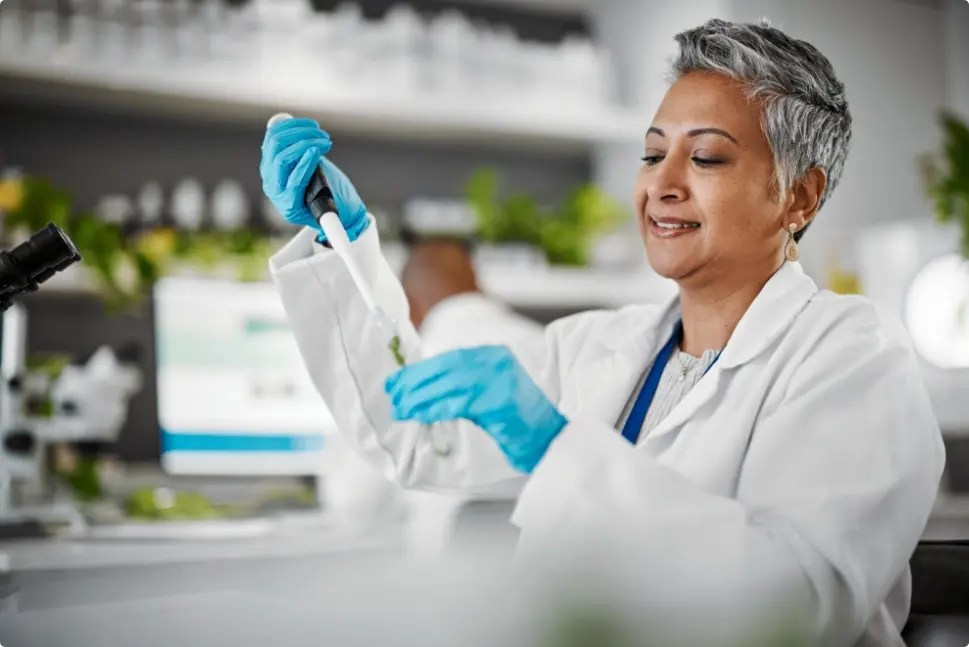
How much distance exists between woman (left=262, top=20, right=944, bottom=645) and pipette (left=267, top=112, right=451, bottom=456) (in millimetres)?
21

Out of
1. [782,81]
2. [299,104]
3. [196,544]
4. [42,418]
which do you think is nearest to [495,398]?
[782,81]

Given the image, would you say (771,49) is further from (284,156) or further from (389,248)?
(389,248)

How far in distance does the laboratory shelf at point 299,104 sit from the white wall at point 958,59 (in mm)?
1003

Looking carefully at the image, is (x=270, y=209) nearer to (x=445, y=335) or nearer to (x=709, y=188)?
(x=445, y=335)

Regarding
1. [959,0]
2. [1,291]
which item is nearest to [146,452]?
[1,291]

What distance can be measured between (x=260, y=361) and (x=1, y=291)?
1742 millimetres

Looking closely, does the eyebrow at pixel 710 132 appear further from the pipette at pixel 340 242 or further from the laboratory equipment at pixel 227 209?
the laboratory equipment at pixel 227 209

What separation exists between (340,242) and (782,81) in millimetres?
508

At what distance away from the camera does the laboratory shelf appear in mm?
2379

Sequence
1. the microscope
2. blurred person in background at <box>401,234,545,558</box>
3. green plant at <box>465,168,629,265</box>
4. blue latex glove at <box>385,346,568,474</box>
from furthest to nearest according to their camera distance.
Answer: green plant at <box>465,168,629,265</box>
the microscope
blurred person in background at <box>401,234,545,558</box>
blue latex glove at <box>385,346,568,474</box>

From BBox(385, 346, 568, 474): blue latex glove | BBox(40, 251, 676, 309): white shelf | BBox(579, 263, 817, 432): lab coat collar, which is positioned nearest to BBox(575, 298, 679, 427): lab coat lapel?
Result: BBox(579, 263, 817, 432): lab coat collar

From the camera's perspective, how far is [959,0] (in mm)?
3102

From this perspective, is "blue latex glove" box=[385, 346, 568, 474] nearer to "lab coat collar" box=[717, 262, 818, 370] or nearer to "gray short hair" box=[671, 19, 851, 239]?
"lab coat collar" box=[717, 262, 818, 370]

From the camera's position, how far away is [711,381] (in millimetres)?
1038
